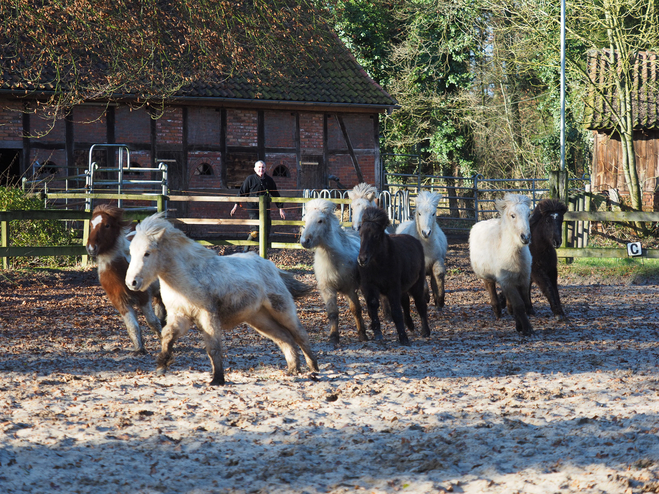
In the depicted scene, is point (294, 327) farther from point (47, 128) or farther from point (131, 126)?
point (131, 126)

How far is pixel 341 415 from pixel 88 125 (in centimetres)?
1690

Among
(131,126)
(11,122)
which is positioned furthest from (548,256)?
(11,122)

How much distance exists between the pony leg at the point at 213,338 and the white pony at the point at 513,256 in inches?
157

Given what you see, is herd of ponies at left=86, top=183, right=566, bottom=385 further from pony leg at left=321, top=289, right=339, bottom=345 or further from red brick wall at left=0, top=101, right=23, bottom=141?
red brick wall at left=0, top=101, right=23, bottom=141

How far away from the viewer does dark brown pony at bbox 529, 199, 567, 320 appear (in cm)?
944

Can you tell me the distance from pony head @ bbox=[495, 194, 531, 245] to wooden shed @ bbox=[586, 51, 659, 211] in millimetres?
12070

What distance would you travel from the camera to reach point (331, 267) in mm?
8195

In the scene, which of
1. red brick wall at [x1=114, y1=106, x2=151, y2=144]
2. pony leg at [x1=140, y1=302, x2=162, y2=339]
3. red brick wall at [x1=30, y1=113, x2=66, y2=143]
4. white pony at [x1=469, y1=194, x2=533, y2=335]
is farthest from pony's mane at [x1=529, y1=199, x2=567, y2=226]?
red brick wall at [x1=30, y1=113, x2=66, y2=143]

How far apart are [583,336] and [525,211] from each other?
63.3 inches

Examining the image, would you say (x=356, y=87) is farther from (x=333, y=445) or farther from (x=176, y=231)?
(x=333, y=445)

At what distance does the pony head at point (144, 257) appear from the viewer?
564 centimetres

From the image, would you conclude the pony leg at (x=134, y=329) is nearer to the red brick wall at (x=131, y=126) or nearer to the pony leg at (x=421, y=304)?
the pony leg at (x=421, y=304)

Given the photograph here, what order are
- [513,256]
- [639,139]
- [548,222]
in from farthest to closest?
[639,139]
[548,222]
[513,256]

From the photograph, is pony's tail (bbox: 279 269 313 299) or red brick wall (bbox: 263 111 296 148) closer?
pony's tail (bbox: 279 269 313 299)
